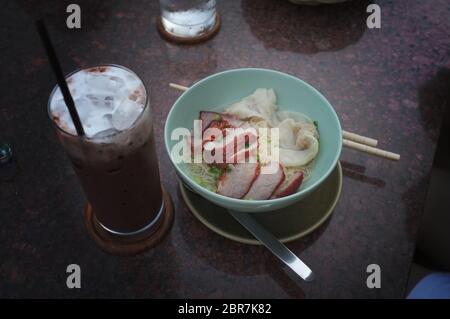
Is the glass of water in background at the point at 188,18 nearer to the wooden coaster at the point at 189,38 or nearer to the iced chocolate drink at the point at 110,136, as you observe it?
the wooden coaster at the point at 189,38

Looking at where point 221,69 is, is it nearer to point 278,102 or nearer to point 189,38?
point 189,38

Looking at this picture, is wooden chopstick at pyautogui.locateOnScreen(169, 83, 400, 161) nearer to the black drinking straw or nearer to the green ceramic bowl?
the green ceramic bowl

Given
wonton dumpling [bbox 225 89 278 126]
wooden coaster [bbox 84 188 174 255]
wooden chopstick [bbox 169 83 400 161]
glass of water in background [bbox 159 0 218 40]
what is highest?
glass of water in background [bbox 159 0 218 40]

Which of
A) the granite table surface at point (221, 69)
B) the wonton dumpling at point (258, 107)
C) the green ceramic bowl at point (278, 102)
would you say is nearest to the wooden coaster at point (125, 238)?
the granite table surface at point (221, 69)

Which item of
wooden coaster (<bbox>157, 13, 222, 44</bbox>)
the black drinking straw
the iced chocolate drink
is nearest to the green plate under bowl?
the iced chocolate drink

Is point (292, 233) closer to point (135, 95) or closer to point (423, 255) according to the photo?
point (135, 95)

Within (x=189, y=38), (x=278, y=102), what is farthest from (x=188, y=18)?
(x=278, y=102)
